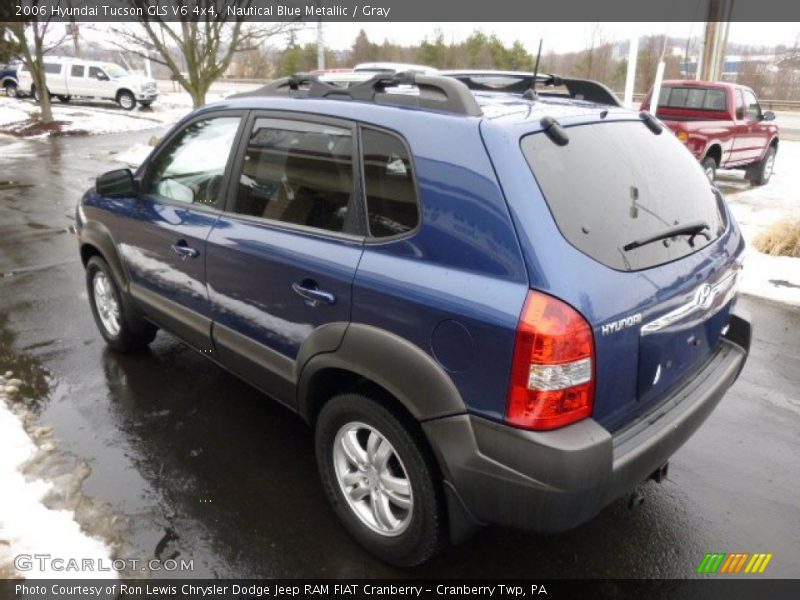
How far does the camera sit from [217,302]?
312cm

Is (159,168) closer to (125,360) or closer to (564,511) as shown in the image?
(125,360)

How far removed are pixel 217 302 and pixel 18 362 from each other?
2119 millimetres

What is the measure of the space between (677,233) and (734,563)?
140 centimetres

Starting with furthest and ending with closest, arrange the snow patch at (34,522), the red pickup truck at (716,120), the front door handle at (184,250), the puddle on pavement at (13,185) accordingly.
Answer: the puddle on pavement at (13,185), the red pickup truck at (716,120), the front door handle at (184,250), the snow patch at (34,522)

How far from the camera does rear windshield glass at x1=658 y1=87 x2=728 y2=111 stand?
11.0 metres

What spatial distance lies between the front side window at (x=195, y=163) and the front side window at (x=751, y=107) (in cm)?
1127

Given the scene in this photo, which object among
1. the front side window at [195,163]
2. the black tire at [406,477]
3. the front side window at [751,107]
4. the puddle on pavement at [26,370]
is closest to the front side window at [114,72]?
the front side window at [751,107]

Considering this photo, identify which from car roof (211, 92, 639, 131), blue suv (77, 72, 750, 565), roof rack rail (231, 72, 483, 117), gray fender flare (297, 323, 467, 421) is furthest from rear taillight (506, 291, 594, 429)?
roof rack rail (231, 72, 483, 117)

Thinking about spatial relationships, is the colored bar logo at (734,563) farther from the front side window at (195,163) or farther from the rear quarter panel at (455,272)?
the front side window at (195,163)

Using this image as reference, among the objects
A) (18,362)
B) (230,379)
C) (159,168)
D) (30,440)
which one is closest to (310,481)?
(230,379)

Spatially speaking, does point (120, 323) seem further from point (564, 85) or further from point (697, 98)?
point (697, 98)

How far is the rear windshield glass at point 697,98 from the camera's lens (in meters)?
11.0

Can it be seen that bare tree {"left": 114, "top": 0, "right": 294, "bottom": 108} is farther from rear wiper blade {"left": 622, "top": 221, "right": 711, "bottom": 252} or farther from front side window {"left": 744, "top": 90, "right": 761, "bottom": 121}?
rear wiper blade {"left": 622, "top": 221, "right": 711, "bottom": 252}

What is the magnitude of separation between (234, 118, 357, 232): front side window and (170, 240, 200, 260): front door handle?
37cm
